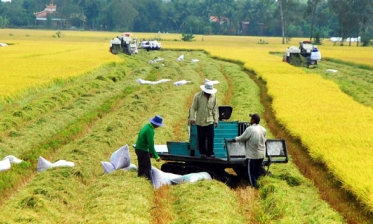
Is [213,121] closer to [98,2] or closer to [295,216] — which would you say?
[295,216]

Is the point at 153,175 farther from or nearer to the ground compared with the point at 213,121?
nearer to the ground

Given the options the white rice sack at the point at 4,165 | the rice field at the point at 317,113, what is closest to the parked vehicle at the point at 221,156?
the rice field at the point at 317,113

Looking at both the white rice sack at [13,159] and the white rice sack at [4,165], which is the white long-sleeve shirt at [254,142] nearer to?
the white rice sack at [4,165]

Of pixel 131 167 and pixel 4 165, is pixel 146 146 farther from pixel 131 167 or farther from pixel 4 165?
pixel 4 165

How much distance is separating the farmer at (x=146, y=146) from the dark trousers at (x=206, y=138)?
1.16 metres

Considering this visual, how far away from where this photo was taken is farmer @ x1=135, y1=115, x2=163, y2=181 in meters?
11.5

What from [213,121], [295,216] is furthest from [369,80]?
[295,216]

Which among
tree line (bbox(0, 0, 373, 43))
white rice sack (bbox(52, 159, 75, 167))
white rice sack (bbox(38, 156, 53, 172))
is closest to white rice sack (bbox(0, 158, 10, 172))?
white rice sack (bbox(38, 156, 53, 172))

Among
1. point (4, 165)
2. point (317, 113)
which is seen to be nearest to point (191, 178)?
point (4, 165)

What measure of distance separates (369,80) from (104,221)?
3050cm

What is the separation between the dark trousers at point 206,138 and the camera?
12.4m

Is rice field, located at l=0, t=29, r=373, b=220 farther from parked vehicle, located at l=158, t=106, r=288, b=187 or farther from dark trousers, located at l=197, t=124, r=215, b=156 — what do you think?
dark trousers, located at l=197, t=124, r=215, b=156

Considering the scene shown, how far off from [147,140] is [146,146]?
0.16 meters

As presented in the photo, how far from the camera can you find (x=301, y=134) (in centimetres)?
1645
